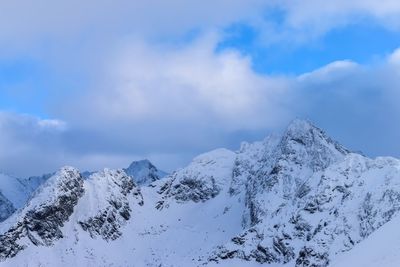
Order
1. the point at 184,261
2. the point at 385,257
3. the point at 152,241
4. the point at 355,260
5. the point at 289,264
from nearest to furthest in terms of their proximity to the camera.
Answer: the point at 385,257
the point at 355,260
the point at 289,264
the point at 184,261
the point at 152,241

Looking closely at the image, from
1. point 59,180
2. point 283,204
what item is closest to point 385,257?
point 283,204

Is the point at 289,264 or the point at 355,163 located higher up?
the point at 355,163

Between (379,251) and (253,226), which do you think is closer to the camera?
(379,251)

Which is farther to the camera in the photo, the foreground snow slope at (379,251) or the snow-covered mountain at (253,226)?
the snow-covered mountain at (253,226)

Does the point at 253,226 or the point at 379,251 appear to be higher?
the point at 253,226

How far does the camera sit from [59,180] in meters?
198

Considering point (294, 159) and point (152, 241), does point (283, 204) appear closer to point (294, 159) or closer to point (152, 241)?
point (294, 159)

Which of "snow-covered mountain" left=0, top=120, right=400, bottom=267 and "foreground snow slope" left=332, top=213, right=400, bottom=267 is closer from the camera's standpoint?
"foreground snow slope" left=332, top=213, right=400, bottom=267

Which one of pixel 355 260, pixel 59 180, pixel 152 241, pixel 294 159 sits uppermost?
pixel 294 159

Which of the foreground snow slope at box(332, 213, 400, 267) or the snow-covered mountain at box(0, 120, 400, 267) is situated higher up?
the snow-covered mountain at box(0, 120, 400, 267)

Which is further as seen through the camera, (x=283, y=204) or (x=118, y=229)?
(x=118, y=229)

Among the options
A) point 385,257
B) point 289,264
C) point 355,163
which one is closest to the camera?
point 385,257

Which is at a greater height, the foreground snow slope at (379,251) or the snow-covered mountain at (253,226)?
the snow-covered mountain at (253,226)

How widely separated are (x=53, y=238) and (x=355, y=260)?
132592 millimetres
